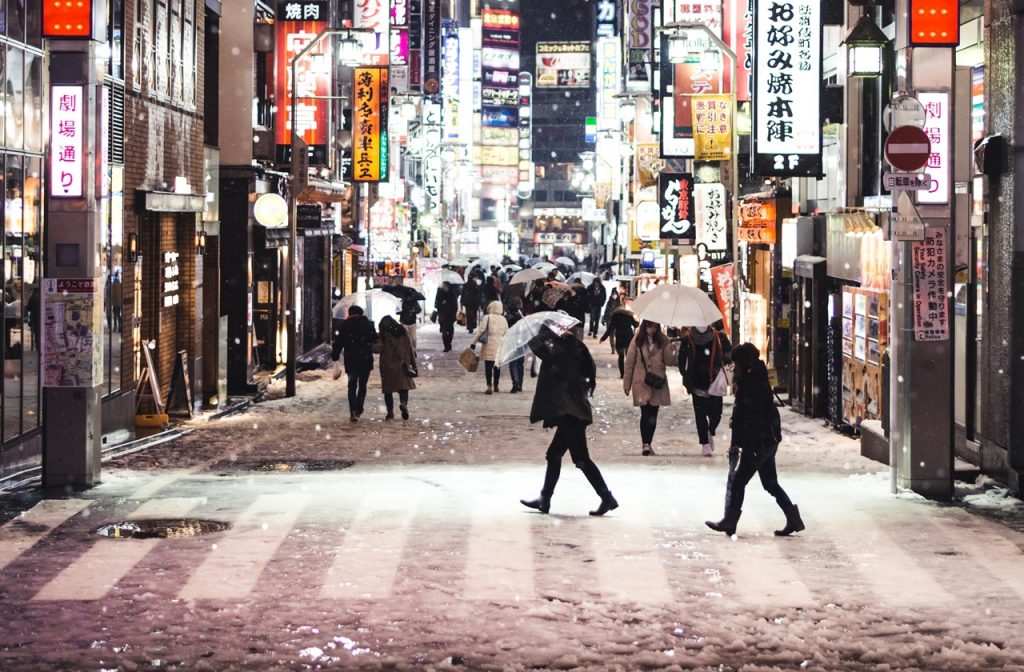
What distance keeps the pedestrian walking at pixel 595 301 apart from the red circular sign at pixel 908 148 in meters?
33.8

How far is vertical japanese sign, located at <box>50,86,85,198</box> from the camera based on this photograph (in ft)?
47.5

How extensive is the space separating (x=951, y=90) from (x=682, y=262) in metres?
24.1

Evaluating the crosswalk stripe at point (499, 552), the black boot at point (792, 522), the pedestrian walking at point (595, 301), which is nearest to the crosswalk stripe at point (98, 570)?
the crosswalk stripe at point (499, 552)

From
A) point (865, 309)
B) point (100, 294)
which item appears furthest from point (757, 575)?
point (865, 309)

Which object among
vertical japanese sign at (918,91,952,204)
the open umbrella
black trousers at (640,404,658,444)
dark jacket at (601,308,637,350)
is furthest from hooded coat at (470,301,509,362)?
vertical japanese sign at (918,91,952,204)

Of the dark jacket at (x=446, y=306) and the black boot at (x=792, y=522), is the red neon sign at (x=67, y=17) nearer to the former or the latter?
the black boot at (x=792, y=522)

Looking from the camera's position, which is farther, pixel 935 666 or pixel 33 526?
pixel 33 526

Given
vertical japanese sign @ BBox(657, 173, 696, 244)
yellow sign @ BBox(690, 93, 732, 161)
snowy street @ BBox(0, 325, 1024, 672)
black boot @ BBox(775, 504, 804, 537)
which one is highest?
yellow sign @ BBox(690, 93, 732, 161)

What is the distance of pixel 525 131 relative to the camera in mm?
154625

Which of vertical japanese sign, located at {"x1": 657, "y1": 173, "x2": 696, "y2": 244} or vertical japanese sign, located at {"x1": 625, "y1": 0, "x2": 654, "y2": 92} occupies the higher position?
vertical japanese sign, located at {"x1": 625, "y1": 0, "x2": 654, "y2": 92}

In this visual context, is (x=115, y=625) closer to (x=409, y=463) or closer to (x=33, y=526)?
(x=33, y=526)

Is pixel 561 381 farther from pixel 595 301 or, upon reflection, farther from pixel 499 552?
pixel 595 301

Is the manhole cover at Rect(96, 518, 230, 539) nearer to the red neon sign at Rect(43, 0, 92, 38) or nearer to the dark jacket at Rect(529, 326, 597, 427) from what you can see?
the dark jacket at Rect(529, 326, 597, 427)

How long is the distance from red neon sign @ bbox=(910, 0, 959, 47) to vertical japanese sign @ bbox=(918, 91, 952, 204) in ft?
1.66
